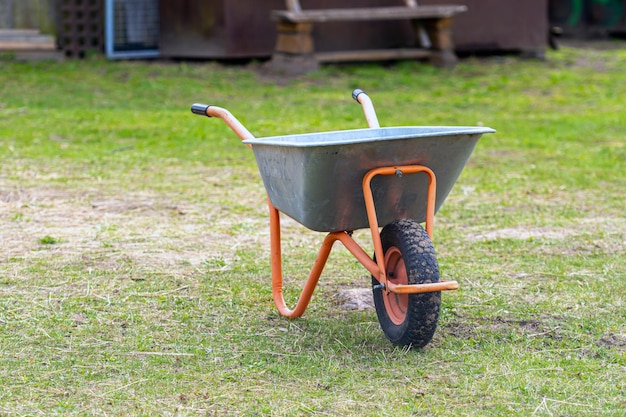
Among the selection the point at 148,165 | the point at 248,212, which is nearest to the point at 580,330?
the point at 248,212

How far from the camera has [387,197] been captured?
3.37 meters

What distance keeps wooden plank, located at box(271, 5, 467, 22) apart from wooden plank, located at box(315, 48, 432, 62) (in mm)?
453

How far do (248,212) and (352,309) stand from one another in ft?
5.85

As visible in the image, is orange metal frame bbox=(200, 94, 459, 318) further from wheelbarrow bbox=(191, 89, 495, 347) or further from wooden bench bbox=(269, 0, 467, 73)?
wooden bench bbox=(269, 0, 467, 73)

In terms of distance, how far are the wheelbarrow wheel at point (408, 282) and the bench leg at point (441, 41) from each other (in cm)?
962

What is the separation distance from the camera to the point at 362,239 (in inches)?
200

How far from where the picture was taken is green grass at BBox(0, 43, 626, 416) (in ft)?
9.82

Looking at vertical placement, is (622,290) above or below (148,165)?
above

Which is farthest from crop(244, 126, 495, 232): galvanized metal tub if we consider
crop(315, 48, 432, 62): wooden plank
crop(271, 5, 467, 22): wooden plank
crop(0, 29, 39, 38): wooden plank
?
crop(0, 29, 39, 38): wooden plank

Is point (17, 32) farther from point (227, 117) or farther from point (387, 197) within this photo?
point (387, 197)

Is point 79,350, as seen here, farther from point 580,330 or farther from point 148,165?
point 148,165

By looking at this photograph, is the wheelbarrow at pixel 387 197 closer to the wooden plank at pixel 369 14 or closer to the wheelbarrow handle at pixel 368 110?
the wheelbarrow handle at pixel 368 110

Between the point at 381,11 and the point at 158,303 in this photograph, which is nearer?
the point at 158,303

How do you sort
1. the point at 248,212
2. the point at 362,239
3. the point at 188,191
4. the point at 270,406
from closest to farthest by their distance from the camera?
the point at 270,406 → the point at 362,239 → the point at 248,212 → the point at 188,191
